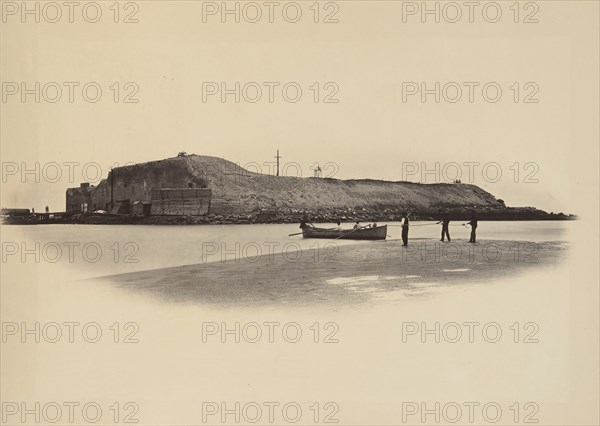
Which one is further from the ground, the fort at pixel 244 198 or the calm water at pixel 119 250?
the fort at pixel 244 198

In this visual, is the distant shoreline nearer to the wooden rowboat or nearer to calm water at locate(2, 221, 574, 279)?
calm water at locate(2, 221, 574, 279)

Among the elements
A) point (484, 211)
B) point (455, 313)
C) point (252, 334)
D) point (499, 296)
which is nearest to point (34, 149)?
point (252, 334)

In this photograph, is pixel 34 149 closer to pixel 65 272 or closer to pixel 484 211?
pixel 65 272

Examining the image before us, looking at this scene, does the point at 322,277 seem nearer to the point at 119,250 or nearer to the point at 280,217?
the point at 119,250

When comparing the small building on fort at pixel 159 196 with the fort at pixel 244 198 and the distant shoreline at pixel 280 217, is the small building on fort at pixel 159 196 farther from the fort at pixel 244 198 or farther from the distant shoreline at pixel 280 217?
the distant shoreline at pixel 280 217

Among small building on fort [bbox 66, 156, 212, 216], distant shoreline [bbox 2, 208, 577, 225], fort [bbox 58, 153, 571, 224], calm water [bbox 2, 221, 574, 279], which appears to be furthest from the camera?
small building on fort [bbox 66, 156, 212, 216]

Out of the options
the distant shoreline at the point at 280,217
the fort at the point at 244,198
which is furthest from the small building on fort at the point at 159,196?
the distant shoreline at the point at 280,217

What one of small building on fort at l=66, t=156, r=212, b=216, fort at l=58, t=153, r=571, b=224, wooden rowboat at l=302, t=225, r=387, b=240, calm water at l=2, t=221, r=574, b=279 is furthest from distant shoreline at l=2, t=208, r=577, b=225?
wooden rowboat at l=302, t=225, r=387, b=240
